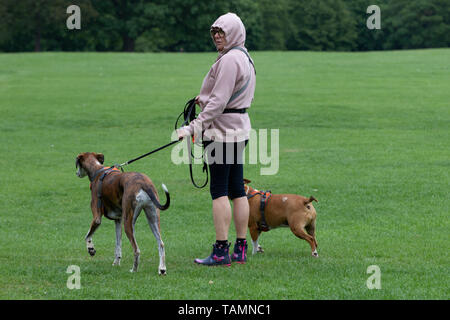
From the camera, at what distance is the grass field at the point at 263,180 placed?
6.39m

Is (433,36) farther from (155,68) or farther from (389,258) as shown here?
(389,258)

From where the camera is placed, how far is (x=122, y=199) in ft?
22.3

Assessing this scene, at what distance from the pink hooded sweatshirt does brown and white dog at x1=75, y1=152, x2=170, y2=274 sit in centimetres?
75

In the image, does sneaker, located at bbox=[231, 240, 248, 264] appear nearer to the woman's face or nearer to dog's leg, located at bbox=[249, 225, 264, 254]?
dog's leg, located at bbox=[249, 225, 264, 254]

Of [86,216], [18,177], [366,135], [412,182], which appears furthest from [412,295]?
[366,135]

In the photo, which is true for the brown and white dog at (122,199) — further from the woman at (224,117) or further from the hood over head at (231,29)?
the hood over head at (231,29)

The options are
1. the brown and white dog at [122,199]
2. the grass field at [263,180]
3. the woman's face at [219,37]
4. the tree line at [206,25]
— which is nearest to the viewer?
the grass field at [263,180]

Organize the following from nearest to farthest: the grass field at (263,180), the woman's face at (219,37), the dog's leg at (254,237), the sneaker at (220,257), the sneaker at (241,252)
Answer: the grass field at (263,180) < the woman's face at (219,37) < the sneaker at (220,257) < the sneaker at (241,252) < the dog's leg at (254,237)

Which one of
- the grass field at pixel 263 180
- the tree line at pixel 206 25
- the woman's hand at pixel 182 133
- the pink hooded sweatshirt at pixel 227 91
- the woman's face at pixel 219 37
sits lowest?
the grass field at pixel 263 180

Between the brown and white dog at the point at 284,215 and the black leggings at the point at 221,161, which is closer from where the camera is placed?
the black leggings at the point at 221,161

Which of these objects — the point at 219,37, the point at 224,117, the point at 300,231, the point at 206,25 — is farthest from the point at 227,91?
the point at 206,25

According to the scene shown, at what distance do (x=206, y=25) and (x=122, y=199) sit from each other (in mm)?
62883

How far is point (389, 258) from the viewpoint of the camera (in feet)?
24.1

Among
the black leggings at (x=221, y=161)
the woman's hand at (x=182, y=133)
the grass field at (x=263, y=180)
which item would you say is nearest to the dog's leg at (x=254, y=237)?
the grass field at (x=263, y=180)
